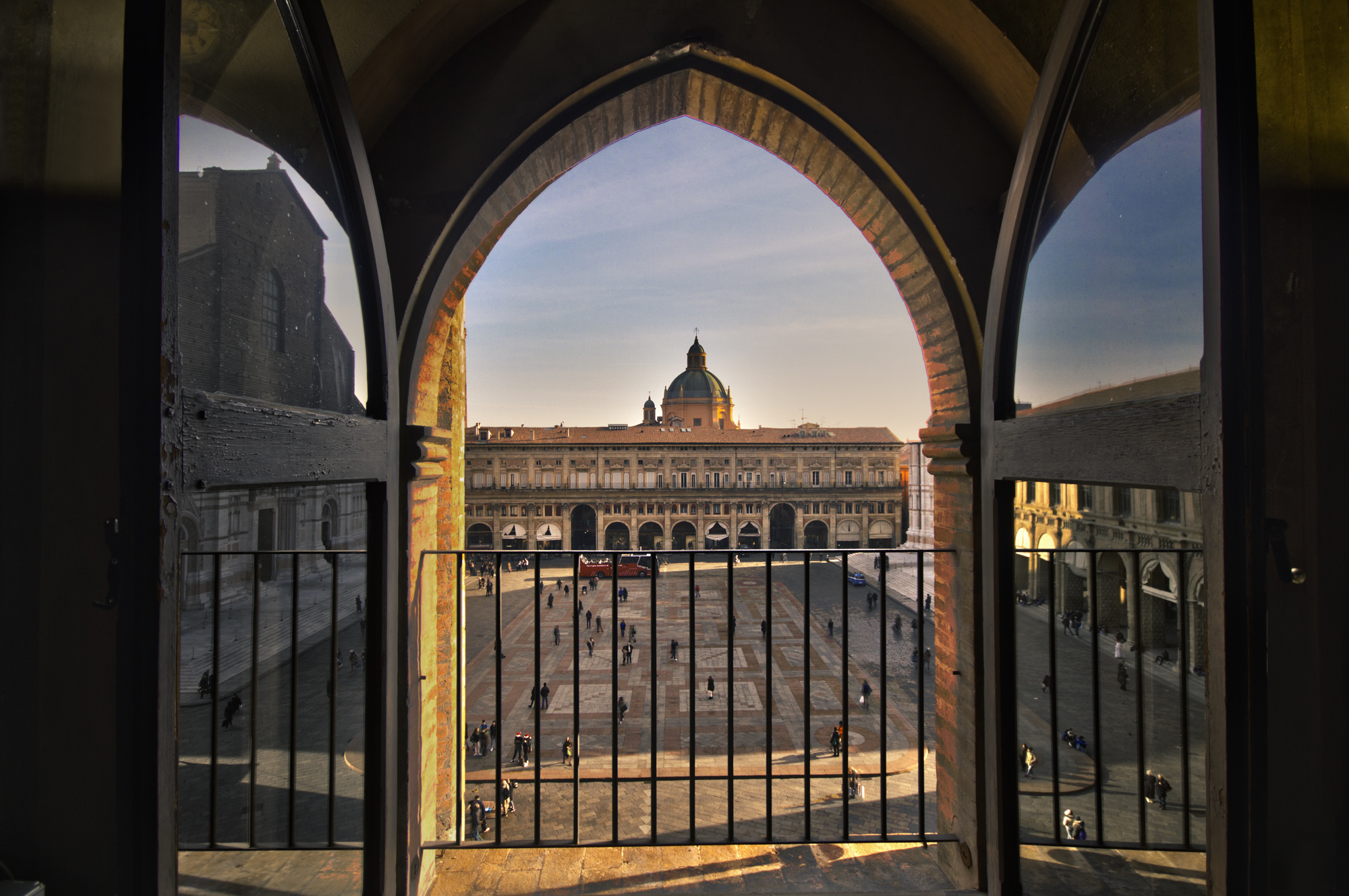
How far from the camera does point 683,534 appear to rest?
142 ft

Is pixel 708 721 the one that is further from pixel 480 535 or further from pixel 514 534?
pixel 480 535

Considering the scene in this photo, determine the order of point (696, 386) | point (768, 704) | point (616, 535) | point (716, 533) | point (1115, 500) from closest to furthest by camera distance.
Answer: point (768, 704) → point (1115, 500) → point (716, 533) → point (616, 535) → point (696, 386)

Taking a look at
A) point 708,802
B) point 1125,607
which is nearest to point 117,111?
point 1125,607

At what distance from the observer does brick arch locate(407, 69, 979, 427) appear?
9.11 feet

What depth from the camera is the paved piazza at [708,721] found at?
6.94 meters

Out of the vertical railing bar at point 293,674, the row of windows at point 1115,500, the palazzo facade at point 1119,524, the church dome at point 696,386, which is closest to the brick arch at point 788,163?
the palazzo facade at point 1119,524

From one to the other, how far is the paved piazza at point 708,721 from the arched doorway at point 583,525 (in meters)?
18.3

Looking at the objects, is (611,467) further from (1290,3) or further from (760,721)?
(1290,3)

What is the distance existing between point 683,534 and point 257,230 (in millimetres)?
41983

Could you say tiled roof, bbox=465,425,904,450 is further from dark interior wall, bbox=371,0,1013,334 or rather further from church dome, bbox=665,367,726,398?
dark interior wall, bbox=371,0,1013,334

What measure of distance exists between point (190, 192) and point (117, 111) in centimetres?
21

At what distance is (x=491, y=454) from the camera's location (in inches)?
1617

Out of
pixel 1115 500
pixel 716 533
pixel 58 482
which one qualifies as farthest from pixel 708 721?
pixel 716 533

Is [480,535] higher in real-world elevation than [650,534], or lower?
higher
